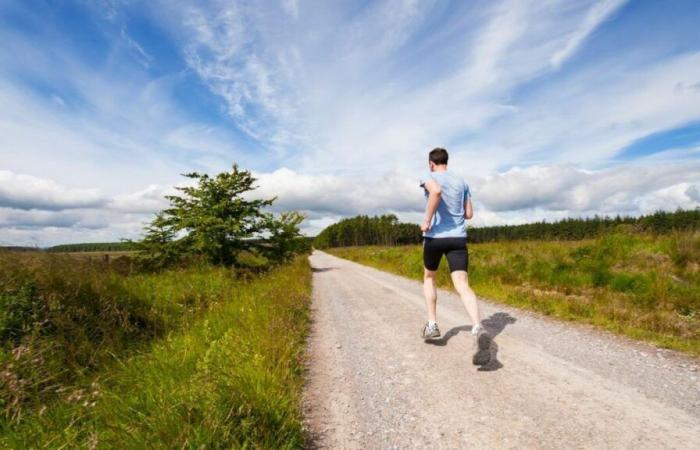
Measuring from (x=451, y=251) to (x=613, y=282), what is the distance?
6.59 m

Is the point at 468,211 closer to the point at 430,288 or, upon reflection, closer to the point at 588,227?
the point at 430,288

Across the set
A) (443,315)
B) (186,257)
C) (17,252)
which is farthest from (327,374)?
(186,257)

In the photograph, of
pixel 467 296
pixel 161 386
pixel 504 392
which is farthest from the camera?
pixel 467 296

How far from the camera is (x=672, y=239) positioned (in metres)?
10.6

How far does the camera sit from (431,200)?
436cm

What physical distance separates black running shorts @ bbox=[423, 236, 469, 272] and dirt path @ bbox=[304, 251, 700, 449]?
3.60 feet

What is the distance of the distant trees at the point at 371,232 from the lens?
12256cm

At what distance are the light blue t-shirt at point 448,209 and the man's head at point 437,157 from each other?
0.16 meters

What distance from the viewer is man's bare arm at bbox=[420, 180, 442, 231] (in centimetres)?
434

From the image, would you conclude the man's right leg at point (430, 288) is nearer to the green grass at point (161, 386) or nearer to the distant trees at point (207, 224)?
the green grass at point (161, 386)

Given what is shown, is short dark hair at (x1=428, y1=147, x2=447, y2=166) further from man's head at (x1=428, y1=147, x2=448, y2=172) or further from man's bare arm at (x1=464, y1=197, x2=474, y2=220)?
man's bare arm at (x1=464, y1=197, x2=474, y2=220)

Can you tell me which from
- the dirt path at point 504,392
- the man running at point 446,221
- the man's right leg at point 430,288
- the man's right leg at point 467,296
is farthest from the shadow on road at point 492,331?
the man's right leg at point 467,296

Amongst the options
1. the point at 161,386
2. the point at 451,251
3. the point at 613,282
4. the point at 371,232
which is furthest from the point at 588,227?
the point at 371,232

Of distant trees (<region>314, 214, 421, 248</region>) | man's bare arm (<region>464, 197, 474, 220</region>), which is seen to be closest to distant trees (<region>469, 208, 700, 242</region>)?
man's bare arm (<region>464, 197, 474, 220</region>)
